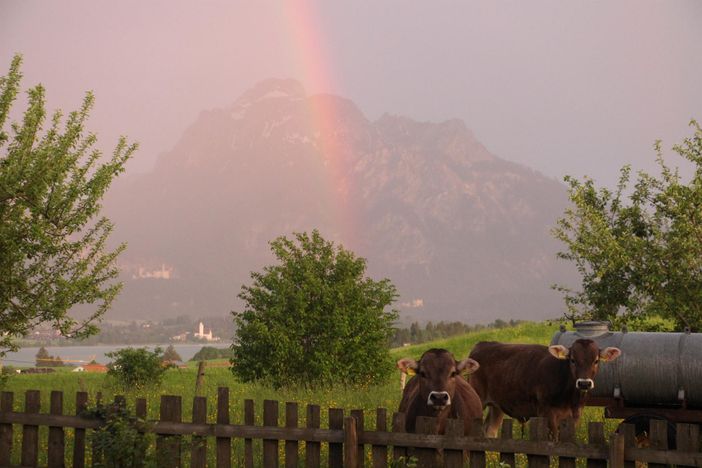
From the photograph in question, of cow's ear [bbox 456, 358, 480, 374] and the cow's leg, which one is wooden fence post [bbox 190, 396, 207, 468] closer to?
cow's ear [bbox 456, 358, 480, 374]

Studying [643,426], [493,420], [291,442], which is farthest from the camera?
[493,420]

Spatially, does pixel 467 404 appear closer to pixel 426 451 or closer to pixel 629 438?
pixel 426 451

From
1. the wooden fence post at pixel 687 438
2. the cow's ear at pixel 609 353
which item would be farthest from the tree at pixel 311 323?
the wooden fence post at pixel 687 438

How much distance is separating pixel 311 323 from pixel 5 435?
56.4 feet

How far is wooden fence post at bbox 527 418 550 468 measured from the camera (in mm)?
9195

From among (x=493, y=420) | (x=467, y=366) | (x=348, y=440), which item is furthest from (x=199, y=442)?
(x=493, y=420)

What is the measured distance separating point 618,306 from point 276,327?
1165 cm

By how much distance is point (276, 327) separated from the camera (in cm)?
2823

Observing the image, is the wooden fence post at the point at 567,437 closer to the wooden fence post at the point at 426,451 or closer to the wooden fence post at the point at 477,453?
the wooden fence post at the point at 477,453

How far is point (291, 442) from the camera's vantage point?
10312 millimetres

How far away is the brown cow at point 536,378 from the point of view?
1329 cm

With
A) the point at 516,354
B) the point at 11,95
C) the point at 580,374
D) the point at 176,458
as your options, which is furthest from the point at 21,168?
the point at 580,374

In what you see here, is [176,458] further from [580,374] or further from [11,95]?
[11,95]

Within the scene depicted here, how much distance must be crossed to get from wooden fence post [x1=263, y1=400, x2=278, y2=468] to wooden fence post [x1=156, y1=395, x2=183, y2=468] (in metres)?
1.20
